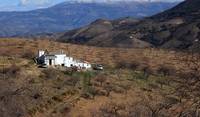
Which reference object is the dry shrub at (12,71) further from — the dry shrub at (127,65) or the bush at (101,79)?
the dry shrub at (127,65)

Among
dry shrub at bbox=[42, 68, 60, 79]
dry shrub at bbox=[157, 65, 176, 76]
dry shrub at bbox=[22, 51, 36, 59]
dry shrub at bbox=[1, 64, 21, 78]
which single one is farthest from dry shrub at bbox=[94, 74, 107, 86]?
dry shrub at bbox=[22, 51, 36, 59]

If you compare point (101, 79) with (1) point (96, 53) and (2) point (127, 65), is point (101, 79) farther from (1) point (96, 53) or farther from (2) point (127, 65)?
(1) point (96, 53)

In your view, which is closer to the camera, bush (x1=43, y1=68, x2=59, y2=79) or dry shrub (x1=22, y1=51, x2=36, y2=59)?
bush (x1=43, y1=68, x2=59, y2=79)

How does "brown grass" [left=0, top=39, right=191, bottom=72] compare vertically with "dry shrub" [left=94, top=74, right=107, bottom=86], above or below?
above

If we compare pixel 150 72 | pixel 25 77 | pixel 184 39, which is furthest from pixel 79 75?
pixel 184 39

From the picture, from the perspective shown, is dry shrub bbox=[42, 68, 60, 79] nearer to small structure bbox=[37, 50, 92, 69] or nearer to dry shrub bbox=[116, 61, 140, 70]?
small structure bbox=[37, 50, 92, 69]

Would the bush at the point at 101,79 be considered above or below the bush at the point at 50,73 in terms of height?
below

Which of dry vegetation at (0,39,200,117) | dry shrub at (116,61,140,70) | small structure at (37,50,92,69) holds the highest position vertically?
small structure at (37,50,92,69)

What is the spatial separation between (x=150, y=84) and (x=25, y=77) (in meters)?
11.8

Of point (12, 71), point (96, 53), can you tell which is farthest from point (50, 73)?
point (96, 53)

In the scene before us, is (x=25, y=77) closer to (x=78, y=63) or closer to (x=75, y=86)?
(x=75, y=86)

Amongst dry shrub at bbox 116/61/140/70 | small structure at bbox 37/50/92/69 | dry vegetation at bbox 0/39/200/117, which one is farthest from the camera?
dry shrub at bbox 116/61/140/70

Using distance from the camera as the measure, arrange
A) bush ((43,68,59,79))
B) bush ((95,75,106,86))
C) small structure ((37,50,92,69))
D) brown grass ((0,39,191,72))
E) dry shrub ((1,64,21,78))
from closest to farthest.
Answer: dry shrub ((1,64,21,78)) < bush ((43,68,59,79)) < bush ((95,75,106,86)) < small structure ((37,50,92,69)) < brown grass ((0,39,191,72))

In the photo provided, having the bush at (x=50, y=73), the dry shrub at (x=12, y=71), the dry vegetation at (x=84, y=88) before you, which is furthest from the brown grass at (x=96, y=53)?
Answer: the dry shrub at (x=12, y=71)
